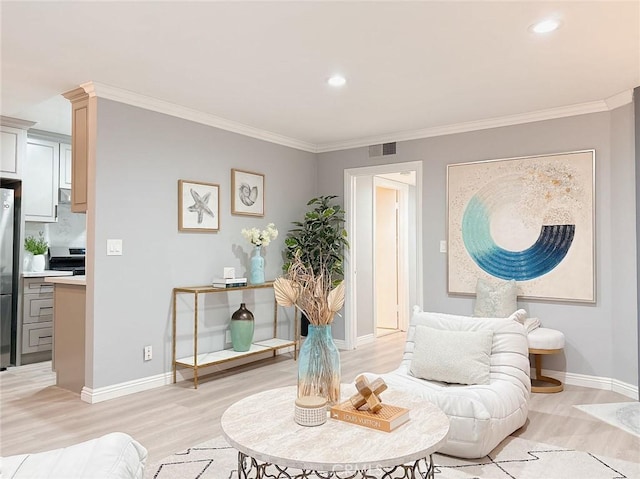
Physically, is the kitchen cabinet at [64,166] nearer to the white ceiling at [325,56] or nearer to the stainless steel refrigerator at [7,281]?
the stainless steel refrigerator at [7,281]

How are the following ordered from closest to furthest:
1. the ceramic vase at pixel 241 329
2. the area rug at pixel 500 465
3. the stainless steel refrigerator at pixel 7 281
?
the area rug at pixel 500 465
the ceramic vase at pixel 241 329
the stainless steel refrigerator at pixel 7 281

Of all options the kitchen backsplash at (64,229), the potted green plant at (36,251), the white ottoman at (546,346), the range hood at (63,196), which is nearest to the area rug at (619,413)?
the white ottoman at (546,346)

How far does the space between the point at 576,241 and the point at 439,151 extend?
1.61 m

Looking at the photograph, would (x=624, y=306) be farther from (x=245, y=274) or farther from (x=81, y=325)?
(x=81, y=325)

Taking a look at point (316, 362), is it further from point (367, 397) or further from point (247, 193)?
point (247, 193)

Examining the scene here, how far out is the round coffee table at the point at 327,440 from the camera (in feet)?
5.23

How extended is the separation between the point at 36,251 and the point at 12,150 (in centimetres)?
116

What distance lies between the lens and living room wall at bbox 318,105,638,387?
393 cm

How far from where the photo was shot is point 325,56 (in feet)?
10.4

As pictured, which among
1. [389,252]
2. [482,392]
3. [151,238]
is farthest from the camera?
[389,252]

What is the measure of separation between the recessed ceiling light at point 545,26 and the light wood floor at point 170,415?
8.11 feet

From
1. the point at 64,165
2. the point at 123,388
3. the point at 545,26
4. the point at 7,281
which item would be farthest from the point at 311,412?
the point at 64,165

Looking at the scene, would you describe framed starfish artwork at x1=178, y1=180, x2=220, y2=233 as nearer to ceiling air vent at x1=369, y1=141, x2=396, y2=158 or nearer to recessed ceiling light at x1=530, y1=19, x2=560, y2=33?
ceiling air vent at x1=369, y1=141, x2=396, y2=158

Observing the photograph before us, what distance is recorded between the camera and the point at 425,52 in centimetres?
310
